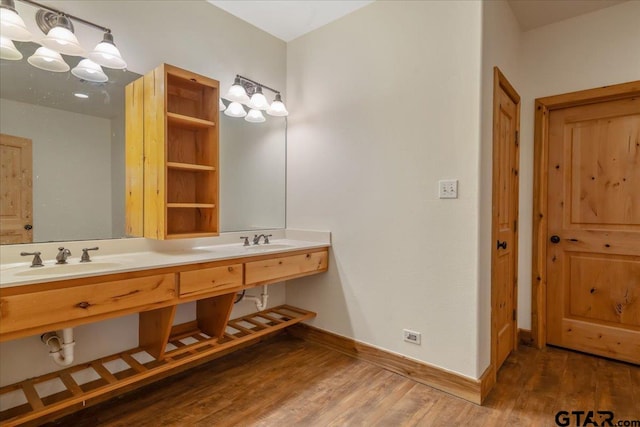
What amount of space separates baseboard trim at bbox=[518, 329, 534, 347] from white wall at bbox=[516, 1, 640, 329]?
0.13 feet

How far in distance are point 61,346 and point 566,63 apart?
3.83 m

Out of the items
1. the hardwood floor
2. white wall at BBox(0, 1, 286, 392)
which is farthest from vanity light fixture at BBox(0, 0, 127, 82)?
the hardwood floor

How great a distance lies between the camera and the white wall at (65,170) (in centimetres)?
175

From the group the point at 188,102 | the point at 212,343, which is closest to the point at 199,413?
the point at 212,343

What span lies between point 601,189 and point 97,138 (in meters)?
3.50

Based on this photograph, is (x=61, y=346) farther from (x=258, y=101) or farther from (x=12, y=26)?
(x=258, y=101)

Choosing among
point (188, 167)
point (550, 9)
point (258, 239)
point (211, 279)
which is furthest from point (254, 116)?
point (550, 9)

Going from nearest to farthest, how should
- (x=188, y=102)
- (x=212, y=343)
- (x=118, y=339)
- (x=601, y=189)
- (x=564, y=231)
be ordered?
(x=118, y=339) → (x=212, y=343) → (x=188, y=102) → (x=601, y=189) → (x=564, y=231)

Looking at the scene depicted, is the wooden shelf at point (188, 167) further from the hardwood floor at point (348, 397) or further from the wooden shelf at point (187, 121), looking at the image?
the hardwood floor at point (348, 397)

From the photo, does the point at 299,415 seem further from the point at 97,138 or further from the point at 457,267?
the point at 97,138

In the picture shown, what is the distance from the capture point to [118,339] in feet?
6.59

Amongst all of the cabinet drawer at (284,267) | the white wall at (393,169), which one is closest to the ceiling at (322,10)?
the white wall at (393,169)

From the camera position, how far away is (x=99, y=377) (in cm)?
192

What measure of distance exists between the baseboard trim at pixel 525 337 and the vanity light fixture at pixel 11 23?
3817mm
